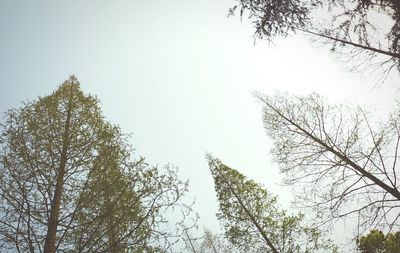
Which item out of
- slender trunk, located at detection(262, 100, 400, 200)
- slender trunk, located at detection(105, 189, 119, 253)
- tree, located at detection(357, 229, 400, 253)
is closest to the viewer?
slender trunk, located at detection(105, 189, 119, 253)

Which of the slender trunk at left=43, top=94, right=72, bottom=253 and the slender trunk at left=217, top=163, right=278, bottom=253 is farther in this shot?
the slender trunk at left=217, top=163, right=278, bottom=253

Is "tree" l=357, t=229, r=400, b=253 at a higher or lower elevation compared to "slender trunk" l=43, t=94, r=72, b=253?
lower

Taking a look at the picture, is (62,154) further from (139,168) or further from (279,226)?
(279,226)

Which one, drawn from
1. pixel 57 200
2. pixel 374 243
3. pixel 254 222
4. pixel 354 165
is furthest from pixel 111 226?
pixel 374 243

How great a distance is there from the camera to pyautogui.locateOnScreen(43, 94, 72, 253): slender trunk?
422 cm

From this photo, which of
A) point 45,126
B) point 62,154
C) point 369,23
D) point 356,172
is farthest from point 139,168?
point 369,23

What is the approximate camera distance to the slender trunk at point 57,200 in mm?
4219

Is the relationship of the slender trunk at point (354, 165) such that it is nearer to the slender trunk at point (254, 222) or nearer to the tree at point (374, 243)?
the slender trunk at point (254, 222)

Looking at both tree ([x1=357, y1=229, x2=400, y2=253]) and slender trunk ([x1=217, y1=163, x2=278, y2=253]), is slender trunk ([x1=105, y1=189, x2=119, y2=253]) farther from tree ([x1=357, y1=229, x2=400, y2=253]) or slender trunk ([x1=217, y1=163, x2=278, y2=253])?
tree ([x1=357, y1=229, x2=400, y2=253])

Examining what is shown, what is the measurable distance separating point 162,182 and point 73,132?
3.15 m

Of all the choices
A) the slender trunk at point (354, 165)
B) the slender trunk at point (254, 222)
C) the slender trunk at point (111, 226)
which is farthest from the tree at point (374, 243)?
the slender trunk at point (111, 226)

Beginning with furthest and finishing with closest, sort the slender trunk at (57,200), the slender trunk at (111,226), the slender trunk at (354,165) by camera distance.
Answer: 1. the slender trunk at (354,165)
2. the slender trunk at (57,200)
3. the slender trunk at (111,226)

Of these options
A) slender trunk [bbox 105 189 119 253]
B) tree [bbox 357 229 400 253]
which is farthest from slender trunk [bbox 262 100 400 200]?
tree [bbox 357 229 400 253]

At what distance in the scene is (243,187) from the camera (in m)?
13.6
